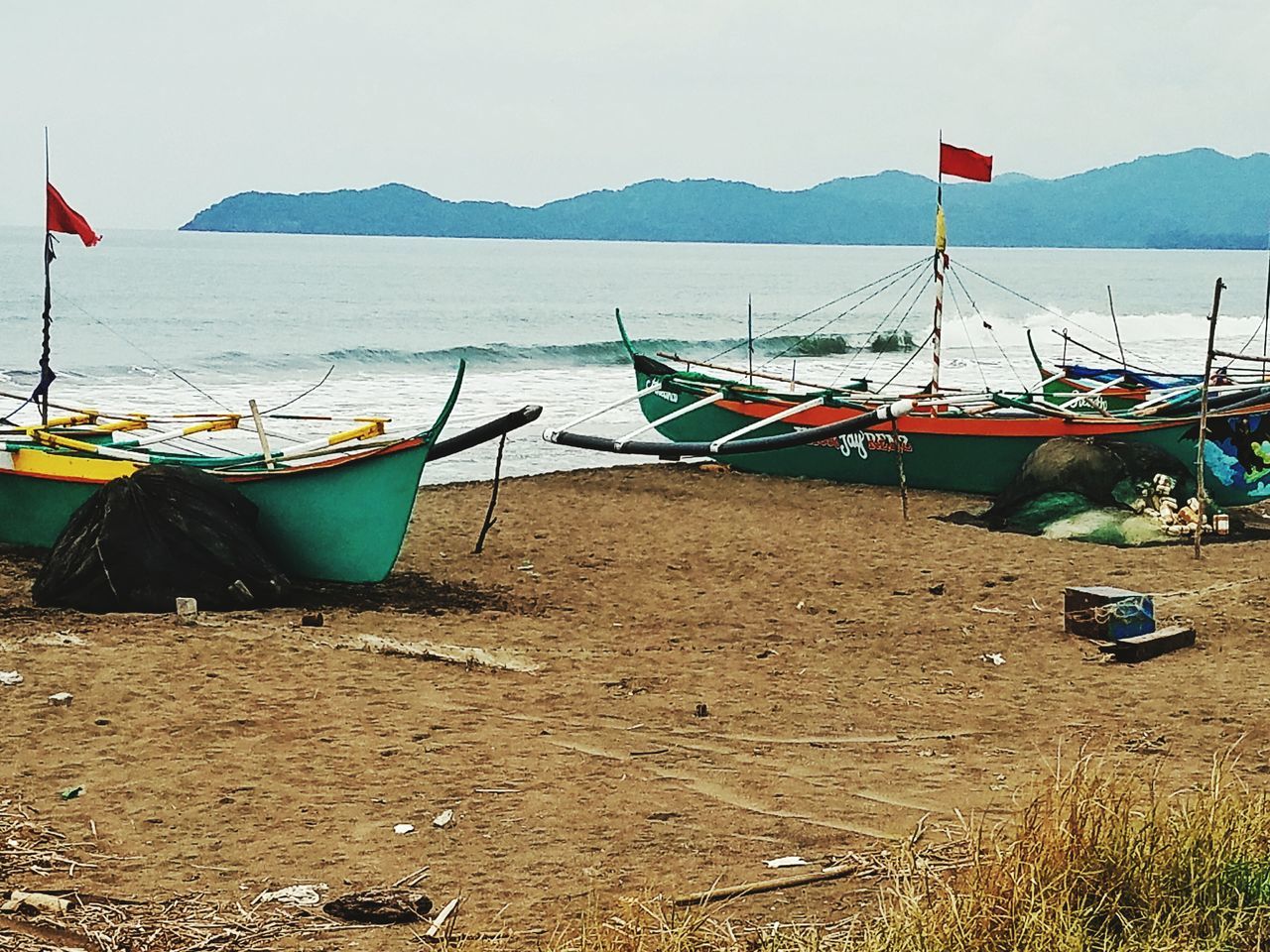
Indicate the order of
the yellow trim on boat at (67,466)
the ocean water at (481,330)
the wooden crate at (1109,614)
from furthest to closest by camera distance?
the ocean water at (481,330) < the yellow trim on boat at (67,466) < the wooden crate at (1109,614)

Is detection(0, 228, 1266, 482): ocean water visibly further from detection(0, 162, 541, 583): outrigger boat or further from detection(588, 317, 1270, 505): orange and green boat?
detection(588, 317, 1270, 505): orange and green boat

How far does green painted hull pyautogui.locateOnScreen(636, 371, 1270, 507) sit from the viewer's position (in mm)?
12477

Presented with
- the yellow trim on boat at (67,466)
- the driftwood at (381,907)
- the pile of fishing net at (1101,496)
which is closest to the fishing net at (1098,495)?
the pile of fishing net at (1101,496)

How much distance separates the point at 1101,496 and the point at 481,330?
39.8 metres

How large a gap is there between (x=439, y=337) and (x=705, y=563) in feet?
121

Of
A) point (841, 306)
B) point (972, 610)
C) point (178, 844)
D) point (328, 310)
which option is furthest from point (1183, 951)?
point (841, 306)

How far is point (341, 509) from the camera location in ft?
30.8

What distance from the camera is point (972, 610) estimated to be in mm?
9188

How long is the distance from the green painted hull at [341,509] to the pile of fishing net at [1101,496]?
5.35m

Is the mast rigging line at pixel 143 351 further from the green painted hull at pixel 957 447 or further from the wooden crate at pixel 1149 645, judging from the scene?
the wooden crate at pixel 1149 645

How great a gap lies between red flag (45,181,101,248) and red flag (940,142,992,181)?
26.6 feet

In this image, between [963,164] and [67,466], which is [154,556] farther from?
[963,164]

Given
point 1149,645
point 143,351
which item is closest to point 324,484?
point 1149,645

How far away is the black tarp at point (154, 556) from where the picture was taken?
8.77 meters
